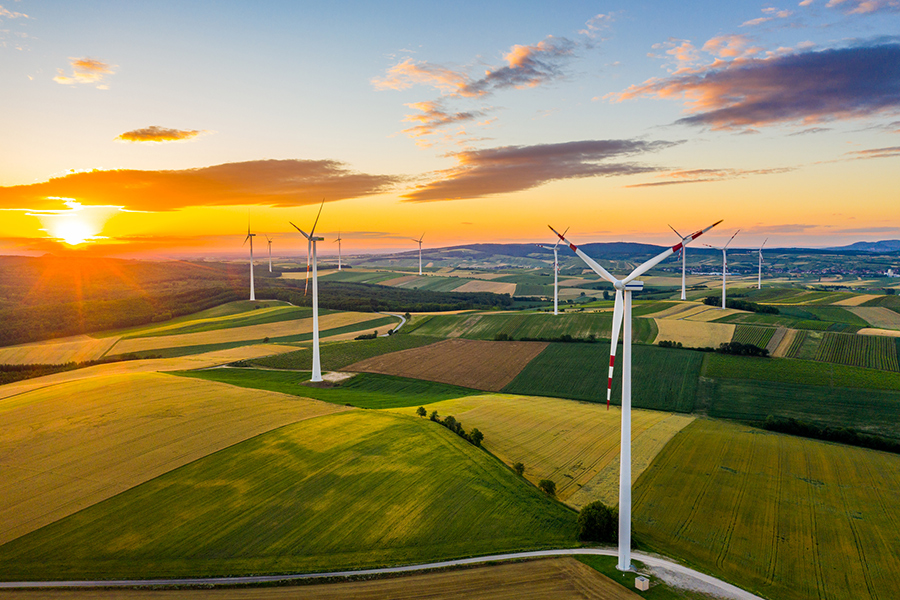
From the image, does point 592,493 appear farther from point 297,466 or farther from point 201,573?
point 201,573

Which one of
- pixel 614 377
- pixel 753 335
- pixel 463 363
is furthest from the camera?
pixel 463 363

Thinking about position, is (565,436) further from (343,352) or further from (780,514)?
(343,352)

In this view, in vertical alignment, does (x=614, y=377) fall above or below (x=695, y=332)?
below

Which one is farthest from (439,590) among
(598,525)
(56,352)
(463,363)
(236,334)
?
(56,352)

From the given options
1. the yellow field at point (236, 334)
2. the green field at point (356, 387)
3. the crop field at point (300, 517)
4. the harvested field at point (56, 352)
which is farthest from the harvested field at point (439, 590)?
the harvested field at point (56, 352)

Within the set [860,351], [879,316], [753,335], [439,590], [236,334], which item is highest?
[879,316]

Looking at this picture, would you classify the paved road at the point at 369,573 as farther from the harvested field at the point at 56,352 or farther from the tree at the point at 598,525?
the harvested field at the point at 56,352
